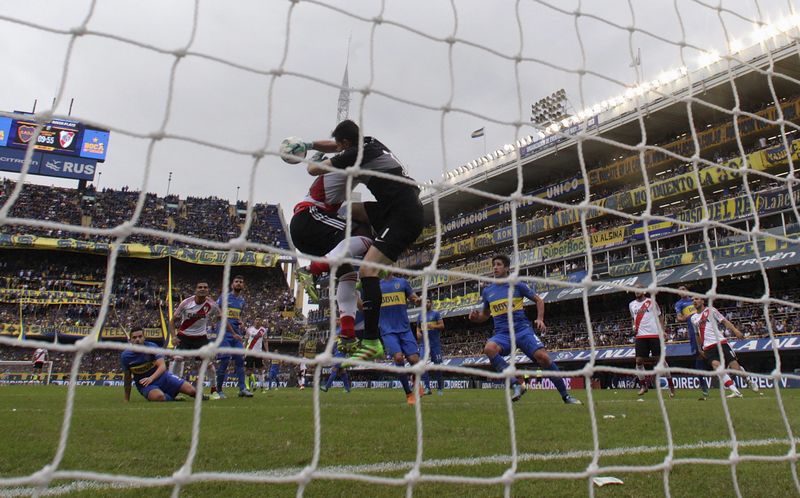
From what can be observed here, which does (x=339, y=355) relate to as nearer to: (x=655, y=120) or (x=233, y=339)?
(x=233, y=339)

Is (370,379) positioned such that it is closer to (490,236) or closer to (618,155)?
(490,236)

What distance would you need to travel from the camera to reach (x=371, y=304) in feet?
13.5

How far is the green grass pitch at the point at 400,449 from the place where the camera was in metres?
2.55

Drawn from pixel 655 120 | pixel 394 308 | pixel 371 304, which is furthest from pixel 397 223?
pixel 655 120

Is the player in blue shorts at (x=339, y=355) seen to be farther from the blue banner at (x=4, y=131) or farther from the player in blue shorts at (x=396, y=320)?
the blue banner at (x=4, y=131)

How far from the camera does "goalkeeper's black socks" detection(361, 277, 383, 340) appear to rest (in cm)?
404

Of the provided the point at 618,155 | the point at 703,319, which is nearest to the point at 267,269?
the point at 618,155

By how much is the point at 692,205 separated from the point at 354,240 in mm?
21677

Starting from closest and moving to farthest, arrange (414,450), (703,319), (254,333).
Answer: (414,450) < (703,319) < (254,333)

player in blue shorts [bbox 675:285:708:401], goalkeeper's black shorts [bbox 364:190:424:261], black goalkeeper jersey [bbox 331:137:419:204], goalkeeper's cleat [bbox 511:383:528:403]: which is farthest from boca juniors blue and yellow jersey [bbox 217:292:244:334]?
player in blue shorts [bbox 675:285:708:401]

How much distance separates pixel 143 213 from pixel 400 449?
36081mm

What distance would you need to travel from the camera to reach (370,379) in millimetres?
30875

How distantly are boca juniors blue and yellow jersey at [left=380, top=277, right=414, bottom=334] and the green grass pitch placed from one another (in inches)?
102

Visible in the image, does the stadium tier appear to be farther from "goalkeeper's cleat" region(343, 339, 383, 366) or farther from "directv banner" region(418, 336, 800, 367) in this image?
"goalkeeper's cleat" region(343, 339, 383, 366)
